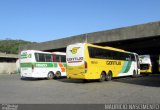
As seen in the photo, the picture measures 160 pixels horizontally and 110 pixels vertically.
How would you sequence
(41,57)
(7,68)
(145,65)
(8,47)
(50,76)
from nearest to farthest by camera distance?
(41,57) < (50,76) < (145,65) < (7,68) < (8,47)

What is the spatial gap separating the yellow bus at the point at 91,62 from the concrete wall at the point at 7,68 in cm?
2991

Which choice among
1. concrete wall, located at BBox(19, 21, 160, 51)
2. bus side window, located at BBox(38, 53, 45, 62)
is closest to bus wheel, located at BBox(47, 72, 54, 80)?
bus side window, located at BBox(38, 53, 45, 62)

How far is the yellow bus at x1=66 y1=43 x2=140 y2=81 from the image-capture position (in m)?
19.9

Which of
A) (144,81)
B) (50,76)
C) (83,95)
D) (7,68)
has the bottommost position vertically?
(83,95)

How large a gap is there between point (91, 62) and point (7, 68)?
3311 centimetres

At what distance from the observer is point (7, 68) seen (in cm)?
5016

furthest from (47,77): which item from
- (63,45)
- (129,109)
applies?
(129,109)

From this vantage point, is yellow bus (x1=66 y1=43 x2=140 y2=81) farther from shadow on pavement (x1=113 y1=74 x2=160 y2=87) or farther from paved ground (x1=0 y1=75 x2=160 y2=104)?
paved ground (x1=0 y1=75 x2=160 y2=104)

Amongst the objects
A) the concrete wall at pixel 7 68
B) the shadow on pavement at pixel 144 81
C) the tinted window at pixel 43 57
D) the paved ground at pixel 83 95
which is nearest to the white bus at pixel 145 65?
the shadow on pavement at pixel 144 81

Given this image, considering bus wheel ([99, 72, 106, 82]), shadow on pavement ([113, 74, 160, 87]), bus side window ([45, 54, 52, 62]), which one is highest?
bus side window ([45, 54, 52, 62])

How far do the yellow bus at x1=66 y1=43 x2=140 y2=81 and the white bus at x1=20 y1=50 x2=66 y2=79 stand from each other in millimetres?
4512

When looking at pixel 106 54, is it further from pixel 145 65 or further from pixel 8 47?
pixel 8 47

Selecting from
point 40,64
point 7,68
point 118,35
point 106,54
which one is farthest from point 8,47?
point 106,54

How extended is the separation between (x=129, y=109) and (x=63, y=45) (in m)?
26.6
